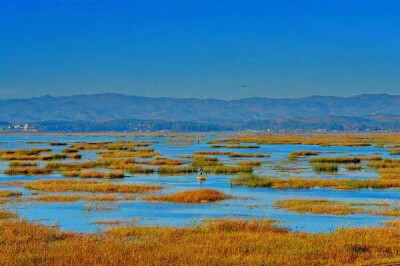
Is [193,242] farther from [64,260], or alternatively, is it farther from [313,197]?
[313,197]

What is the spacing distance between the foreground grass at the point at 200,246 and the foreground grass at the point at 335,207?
4637 mm

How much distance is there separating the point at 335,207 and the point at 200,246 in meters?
11.8

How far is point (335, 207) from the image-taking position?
3022 cm

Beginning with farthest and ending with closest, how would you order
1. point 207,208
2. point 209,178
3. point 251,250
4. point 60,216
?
1. point 209,178
2. point 207,208
3. point 60,216
4. point 251,250

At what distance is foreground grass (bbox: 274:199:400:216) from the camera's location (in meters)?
29.2

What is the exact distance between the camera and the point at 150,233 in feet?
75.4

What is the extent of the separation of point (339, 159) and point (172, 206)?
126 ft

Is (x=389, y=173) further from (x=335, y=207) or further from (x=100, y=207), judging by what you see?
(x=100, y=207)

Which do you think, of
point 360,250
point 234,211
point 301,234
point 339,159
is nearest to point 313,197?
point 234,211

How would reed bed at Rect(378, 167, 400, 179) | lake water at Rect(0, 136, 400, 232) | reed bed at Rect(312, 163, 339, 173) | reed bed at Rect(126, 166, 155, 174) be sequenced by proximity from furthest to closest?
reed bed at Rect(312, 163, 339, 173) → reed bed at Rect(126, 166, 155, 174) → reed bed at Rect(378, 167, 400, 179) → lake water at Rect(0, 136, 400, 232)

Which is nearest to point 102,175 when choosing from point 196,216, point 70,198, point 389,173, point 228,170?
point 228,170

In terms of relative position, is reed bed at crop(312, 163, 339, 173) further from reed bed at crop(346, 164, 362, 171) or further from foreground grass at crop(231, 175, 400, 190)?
foreground grass at crop(231, 175, 400, 190)

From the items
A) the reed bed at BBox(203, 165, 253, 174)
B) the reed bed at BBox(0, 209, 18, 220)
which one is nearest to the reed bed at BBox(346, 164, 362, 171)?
the reed bed at BBox(203, 165, 253, 174)

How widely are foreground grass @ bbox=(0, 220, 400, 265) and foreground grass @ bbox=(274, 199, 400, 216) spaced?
15.2ft
